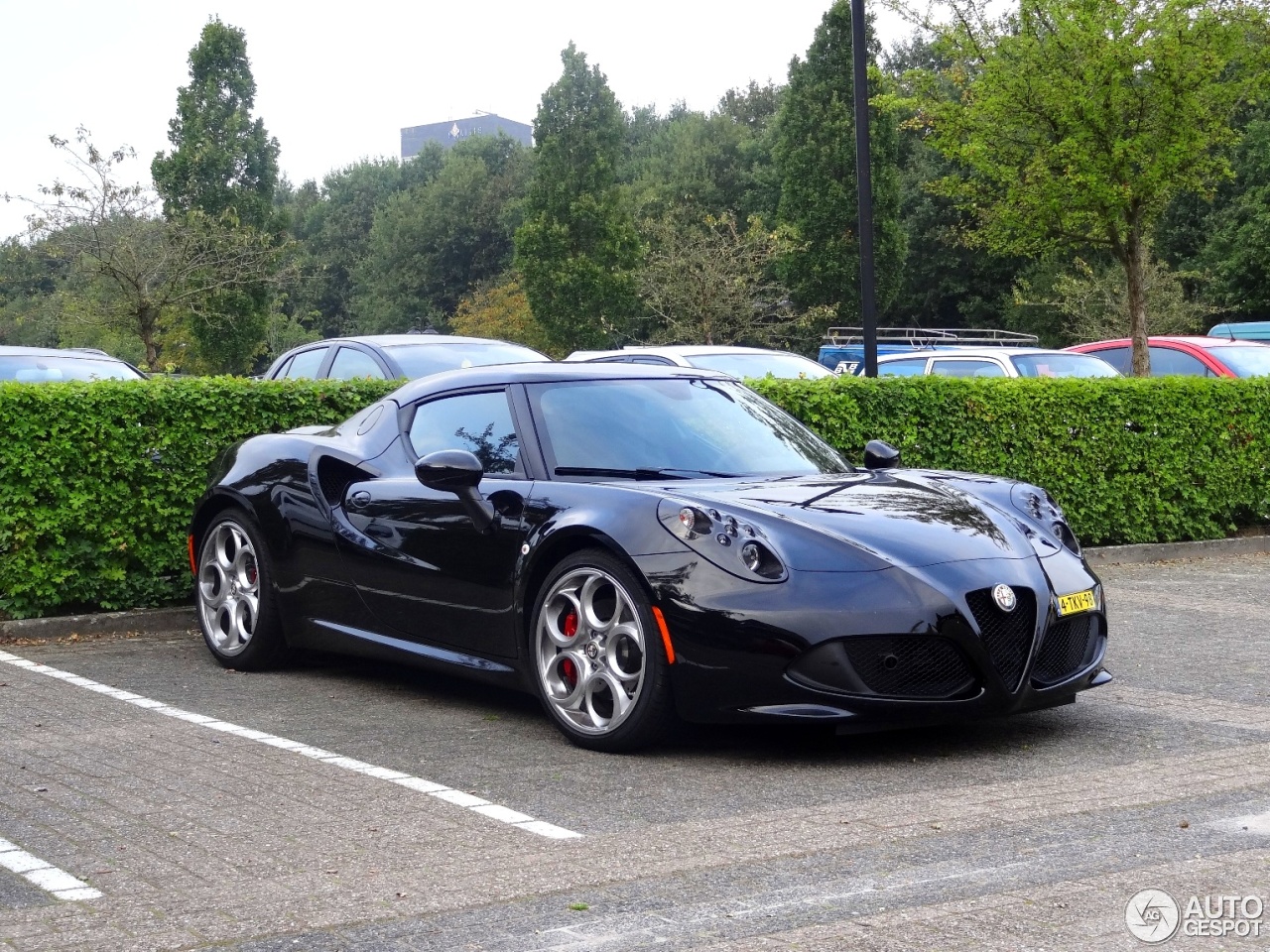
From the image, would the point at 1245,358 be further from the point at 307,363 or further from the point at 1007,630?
the point at 1007,630

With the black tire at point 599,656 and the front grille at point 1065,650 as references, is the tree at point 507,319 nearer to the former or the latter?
the black tire at point 599,656

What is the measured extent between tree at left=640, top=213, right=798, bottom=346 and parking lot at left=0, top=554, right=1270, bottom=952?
33.4m

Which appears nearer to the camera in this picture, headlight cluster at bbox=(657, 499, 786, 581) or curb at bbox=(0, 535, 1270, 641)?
headlight cluster at bbox=(657, 499, 786, 581)

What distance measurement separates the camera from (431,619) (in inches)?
259

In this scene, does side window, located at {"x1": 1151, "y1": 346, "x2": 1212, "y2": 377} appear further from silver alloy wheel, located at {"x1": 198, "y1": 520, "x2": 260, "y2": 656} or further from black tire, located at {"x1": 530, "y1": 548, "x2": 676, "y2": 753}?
black tire, located at {"x1": 530, "y1": 548, "x2": 676, "y2": 753}

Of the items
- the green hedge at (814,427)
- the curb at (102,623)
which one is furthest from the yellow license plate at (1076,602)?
the curb at (102,623)

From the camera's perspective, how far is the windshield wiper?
6.30 meters

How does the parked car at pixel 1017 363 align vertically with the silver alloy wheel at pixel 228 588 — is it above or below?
above

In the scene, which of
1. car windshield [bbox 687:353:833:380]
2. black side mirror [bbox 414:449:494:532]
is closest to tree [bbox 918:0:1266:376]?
car windshield [bbox 687:353:833:380]

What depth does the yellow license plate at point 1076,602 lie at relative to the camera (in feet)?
19.1

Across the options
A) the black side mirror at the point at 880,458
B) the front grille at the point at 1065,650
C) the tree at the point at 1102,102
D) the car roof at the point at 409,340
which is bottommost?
the front grille at the point at 1065,650

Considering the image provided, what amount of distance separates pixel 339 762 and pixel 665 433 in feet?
6.44

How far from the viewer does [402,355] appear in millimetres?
12172

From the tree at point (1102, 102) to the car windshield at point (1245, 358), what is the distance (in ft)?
2.94
